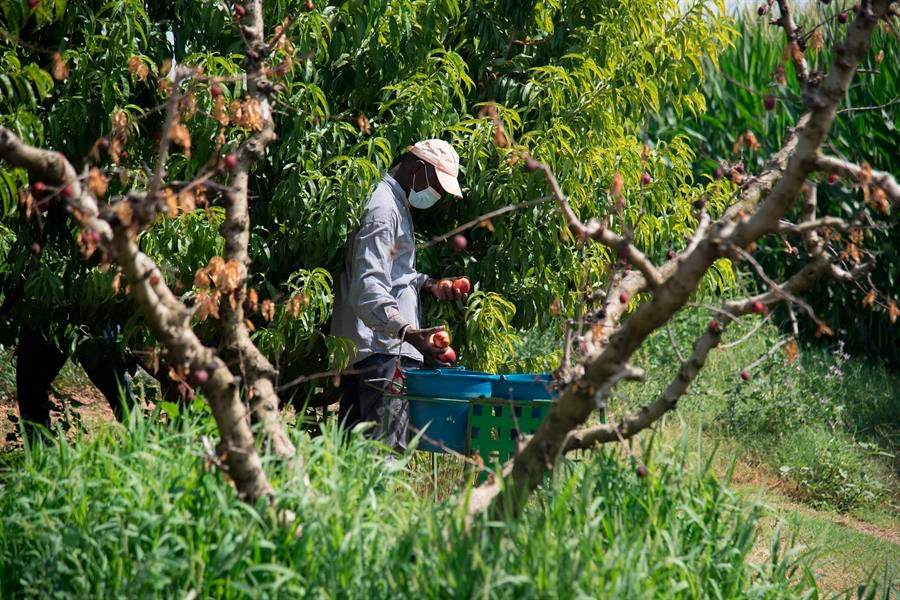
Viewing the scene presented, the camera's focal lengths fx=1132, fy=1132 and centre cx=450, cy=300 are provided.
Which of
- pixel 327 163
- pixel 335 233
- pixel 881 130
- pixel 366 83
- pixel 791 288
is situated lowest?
pixel 791 288

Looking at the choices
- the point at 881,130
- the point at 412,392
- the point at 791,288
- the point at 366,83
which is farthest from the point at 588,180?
the point at 881,130

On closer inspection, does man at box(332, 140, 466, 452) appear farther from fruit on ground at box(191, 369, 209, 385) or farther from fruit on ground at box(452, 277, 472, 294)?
fruit on ground at box(191, 369, 209, 385)

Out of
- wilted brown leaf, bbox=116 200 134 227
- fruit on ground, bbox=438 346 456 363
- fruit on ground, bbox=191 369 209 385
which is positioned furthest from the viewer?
fruit on ground, bbox=438 346 456 363

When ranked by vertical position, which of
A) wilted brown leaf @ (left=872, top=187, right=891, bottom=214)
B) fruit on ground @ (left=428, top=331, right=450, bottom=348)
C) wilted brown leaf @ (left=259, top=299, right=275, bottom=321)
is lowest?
fruit on ground @ (left=428, top=331, right=450, bottom=348)

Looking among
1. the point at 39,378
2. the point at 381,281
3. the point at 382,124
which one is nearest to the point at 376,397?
the point at 381,281

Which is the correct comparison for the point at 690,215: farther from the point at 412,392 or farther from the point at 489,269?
the point at 412,392

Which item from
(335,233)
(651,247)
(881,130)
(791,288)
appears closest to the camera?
(791,288)

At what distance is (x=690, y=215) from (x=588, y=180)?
2.11 ft

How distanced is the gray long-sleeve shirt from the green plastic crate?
599 millimetres

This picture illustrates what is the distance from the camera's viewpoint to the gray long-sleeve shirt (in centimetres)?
473

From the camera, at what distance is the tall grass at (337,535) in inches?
114

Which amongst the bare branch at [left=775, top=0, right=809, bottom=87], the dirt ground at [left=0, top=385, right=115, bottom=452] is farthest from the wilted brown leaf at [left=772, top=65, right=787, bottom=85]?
the dirt ground at [left=0, top=385, right=115, bottom=452]

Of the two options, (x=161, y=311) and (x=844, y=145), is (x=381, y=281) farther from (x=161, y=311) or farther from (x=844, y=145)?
(x=844, y=145)

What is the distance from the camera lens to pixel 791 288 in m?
3.39
